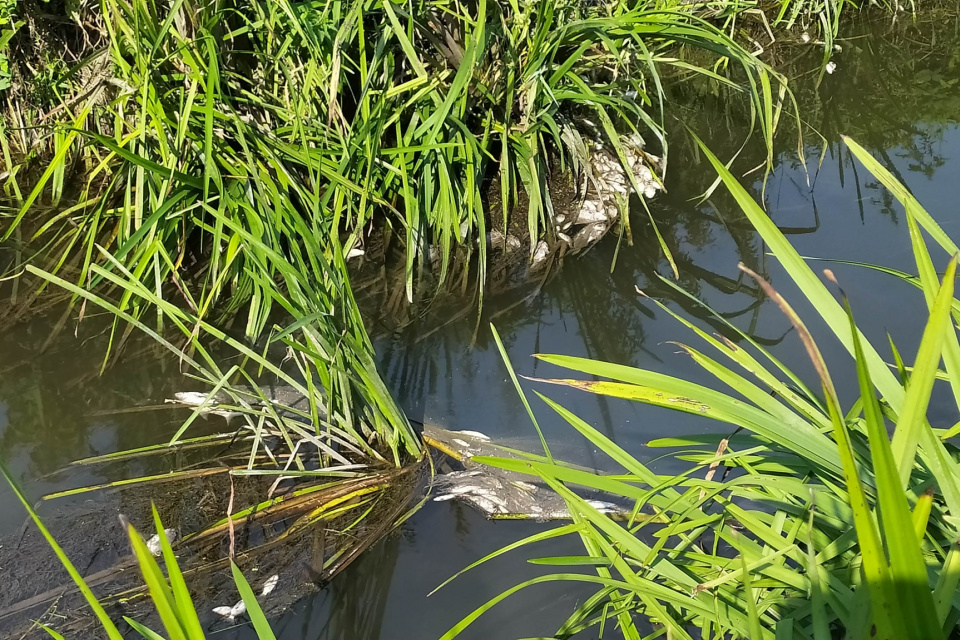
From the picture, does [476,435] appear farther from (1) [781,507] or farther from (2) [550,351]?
(1) [781,507]

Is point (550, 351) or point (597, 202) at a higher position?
point (597, 202)

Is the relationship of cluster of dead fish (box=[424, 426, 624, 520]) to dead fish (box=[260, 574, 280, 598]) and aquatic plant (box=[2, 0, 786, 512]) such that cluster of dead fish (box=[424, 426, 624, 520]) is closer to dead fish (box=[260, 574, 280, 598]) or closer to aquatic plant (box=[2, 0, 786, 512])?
aquatic plant (box=[2, 0, 786, 512])

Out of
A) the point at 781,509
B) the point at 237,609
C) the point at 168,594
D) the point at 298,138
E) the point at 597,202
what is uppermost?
the point at 298,138

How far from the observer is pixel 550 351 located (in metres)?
1.70

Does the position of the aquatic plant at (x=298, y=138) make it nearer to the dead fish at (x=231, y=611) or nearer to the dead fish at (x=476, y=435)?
the dead fish at (x=476, y=435)

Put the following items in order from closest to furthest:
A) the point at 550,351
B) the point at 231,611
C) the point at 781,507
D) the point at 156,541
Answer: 1. the point at 781,507
2. the point at 231,611
3. the point at 156,541
4. the point at 550,351

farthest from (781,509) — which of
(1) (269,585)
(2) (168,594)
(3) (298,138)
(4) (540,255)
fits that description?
(3) (298,138)

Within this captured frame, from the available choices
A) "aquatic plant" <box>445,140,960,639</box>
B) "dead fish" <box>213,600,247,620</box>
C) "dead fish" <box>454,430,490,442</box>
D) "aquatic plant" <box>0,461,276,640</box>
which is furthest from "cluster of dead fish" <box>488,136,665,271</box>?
"aquatic plant" <box>0,461,276,640</box>

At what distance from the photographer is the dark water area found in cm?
115

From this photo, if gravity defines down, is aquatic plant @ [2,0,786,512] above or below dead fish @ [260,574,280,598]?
above

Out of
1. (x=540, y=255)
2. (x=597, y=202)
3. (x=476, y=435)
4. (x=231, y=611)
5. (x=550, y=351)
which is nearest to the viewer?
(x=231, y=611)

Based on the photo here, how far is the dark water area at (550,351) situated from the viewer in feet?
3.77

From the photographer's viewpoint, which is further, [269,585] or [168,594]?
[269,585]

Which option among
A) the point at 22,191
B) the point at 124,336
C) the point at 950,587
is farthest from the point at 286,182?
the point at 950,587
